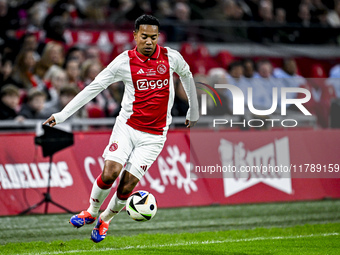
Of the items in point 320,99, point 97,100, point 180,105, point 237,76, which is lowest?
point 320,99

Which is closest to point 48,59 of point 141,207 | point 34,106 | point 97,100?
point 97,100

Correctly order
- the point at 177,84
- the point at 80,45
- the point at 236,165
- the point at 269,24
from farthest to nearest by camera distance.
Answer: the point at 269,24 → the point at 80,45 → the point at 177,84 → the point at 236,165

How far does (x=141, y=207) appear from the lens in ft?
22.6

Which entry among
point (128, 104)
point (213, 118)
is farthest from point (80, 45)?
Result: point (128, 104)

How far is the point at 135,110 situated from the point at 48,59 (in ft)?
19.4

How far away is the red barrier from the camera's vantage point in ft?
33.1

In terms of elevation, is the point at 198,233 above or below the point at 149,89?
below

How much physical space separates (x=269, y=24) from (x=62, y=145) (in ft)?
27.2

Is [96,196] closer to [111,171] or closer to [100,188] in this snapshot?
[100,188]

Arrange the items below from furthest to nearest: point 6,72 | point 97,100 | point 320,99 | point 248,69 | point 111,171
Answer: point 248,69 → point 320,99 → point 97,100 → point 6,72 → point 111,171

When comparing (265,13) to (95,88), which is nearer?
(95,88)

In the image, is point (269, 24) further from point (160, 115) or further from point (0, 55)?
point (160, 115)

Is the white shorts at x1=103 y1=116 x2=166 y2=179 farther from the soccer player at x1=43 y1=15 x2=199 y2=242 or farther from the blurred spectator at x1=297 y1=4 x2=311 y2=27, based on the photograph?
the blurred spectator at x1=297 y1=4 x2=311 y2=27

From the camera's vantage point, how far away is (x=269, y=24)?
648 inches
